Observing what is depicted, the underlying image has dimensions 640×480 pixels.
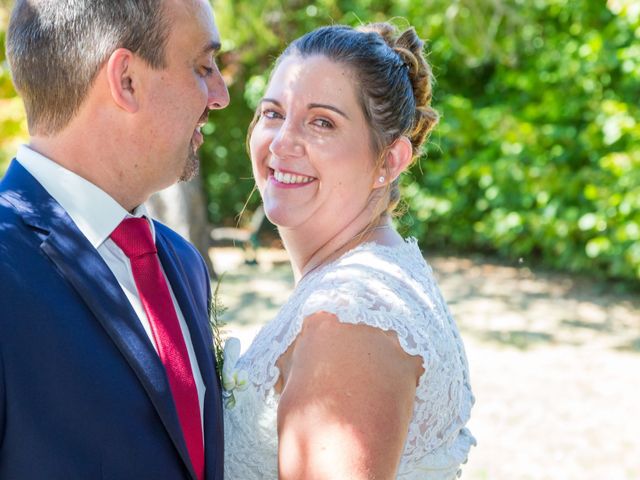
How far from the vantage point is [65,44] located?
194 cm

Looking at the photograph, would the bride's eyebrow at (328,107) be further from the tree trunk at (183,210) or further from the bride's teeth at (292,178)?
the tree trunk at (183,210)

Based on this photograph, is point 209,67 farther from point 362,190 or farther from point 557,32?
point 557,32

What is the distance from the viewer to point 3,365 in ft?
5.57

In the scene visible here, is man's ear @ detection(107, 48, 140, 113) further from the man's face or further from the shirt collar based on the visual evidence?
the shirt collar

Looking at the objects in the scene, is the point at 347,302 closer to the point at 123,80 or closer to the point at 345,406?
the point at 345,406

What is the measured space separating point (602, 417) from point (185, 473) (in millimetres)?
5458

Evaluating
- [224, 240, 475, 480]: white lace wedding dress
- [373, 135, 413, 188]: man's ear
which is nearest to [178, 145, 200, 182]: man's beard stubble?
[224, 240, 475, 480]: white lace wedding dress

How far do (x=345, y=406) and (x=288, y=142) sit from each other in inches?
36.7

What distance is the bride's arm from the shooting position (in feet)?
5.97

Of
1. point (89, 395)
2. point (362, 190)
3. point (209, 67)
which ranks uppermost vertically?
point (209, 67)

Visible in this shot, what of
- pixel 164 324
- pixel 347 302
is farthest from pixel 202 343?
pixel 347 302

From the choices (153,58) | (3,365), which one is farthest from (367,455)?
(153,58)

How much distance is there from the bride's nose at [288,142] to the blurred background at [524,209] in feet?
12.6

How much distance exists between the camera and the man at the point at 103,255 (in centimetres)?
174
